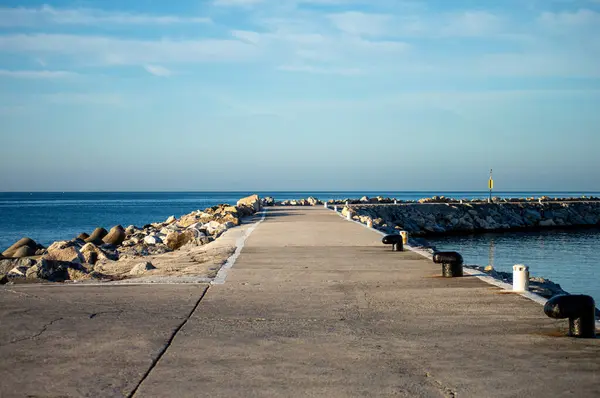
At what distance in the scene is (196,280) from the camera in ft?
36.2

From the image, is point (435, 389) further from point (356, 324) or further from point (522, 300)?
point (522, 300)

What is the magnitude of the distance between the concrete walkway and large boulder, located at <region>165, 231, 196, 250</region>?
10.4 metres

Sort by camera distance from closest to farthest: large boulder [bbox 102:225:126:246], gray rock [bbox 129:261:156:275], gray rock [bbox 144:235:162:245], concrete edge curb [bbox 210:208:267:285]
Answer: concrete edge curb [bbox 210:208:267:285]
gray rock [bbox 129:261:156:275]
gray rock [bbox 144:235:162:245]
large boulder [bbox 102:225:126:246]

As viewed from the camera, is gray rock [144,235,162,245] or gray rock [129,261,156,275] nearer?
gray rock [129,261,156,275]

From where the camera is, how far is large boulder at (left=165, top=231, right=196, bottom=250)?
2119 centimetres

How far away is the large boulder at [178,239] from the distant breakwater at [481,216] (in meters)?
21.7

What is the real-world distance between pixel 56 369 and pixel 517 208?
174 ft

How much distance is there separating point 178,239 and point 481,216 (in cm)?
3378

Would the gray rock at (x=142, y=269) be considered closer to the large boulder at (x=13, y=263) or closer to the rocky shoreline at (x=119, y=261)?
the rocky shoreline at (x=119, y=261)

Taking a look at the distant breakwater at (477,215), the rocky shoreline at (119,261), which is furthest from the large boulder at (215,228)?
the distant breakwater at (477,215)

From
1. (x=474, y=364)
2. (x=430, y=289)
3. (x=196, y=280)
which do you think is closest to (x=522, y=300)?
(x=430, y=289)

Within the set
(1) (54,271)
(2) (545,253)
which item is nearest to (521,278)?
(1) (54,271)

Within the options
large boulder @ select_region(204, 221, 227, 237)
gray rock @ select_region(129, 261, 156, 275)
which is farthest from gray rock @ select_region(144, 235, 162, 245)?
gray rock @ select_region(129, 261, 156, 275)

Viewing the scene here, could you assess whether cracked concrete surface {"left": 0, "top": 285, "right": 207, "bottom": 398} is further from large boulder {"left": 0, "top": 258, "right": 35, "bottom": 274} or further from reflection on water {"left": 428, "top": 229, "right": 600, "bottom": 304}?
reflection on water {"left": 428, "top": 229, "right": 600, "bottom": 304}
